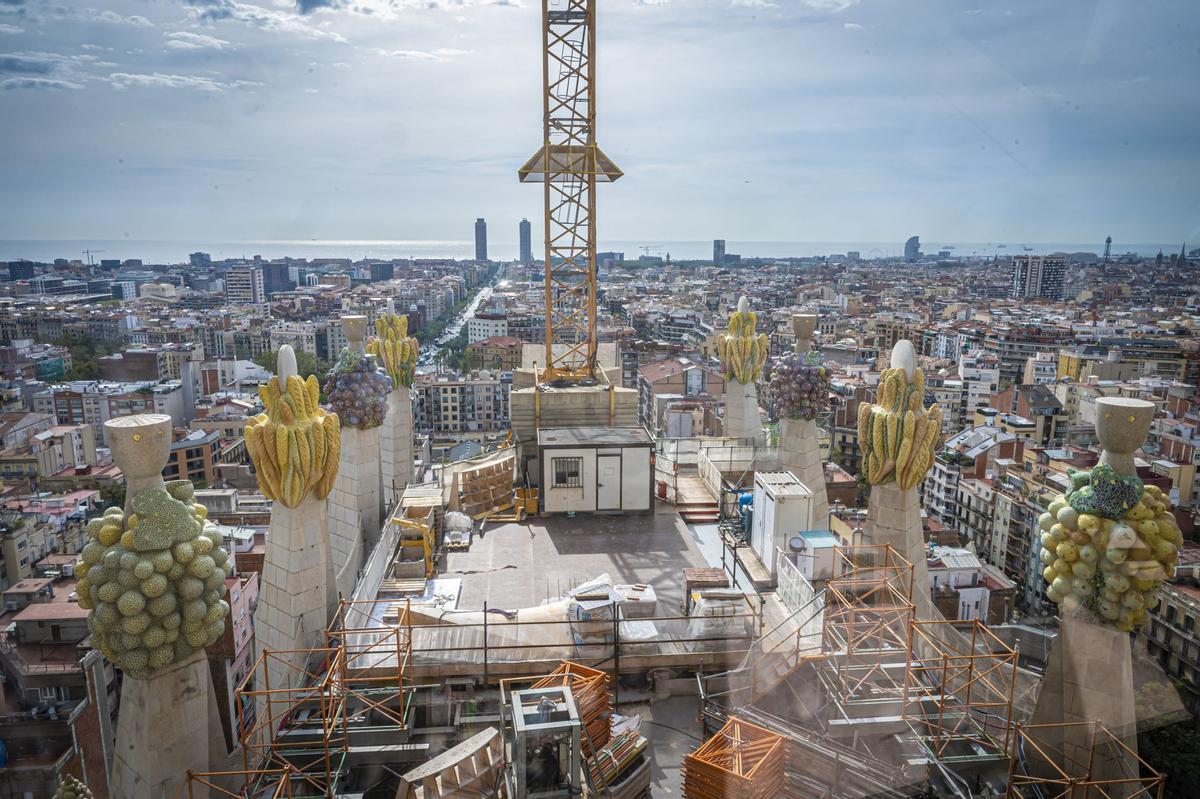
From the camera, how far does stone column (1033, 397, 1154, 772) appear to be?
8.52 meters

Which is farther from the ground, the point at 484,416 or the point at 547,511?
the point at 547,511

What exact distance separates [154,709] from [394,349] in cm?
1044

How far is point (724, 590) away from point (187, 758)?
688 centimetres

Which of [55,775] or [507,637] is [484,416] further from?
[507,637]

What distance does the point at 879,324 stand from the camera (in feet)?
319

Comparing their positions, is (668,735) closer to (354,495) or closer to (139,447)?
(139,447)

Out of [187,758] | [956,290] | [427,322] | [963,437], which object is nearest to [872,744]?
[187,758]

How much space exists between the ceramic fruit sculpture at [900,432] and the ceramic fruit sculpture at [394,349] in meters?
10.5

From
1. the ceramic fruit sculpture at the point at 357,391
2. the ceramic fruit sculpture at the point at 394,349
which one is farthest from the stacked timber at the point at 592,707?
the ceramic fruit sculpture at the point at 394,349

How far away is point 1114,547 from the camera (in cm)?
838

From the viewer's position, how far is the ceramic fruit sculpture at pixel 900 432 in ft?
35.0

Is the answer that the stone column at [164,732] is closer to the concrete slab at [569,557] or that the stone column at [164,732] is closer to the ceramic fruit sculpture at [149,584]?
the ceramic fruit sculpture at [149,584]

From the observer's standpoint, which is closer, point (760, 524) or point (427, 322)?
point (760, 524)

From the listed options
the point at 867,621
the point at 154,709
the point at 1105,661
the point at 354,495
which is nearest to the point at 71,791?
the point at 154,709
